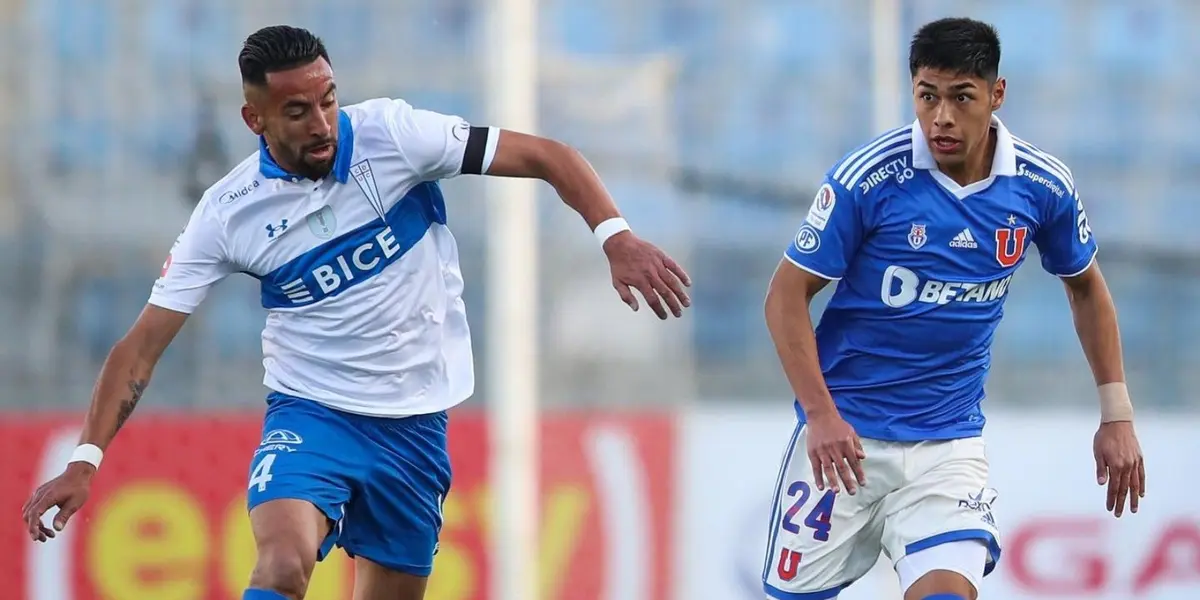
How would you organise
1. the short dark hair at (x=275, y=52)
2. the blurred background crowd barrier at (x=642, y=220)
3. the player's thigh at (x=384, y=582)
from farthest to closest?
the blurred background crowd barrier at (x=642, y=220) < the player's thigh at (x=384, y=582) < the short dark hair at (x=275, y=52)

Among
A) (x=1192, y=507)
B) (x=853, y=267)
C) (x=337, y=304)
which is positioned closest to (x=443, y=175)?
(x=337, y=304)

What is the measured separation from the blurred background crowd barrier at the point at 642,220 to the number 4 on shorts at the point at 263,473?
3.05 metres

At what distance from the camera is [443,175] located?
429 cm

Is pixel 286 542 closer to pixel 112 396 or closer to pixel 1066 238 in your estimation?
pixel 112 396

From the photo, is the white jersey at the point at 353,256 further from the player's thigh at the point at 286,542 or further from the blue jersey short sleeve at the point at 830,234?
the blue jersey short sleeve at the point at 830,234

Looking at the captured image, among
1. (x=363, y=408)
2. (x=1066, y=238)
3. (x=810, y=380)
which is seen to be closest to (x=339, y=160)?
(x=363, y=408)

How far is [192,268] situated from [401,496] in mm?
814

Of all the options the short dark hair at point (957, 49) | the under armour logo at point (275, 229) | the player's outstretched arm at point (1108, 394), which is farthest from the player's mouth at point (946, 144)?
the under armour logo at point (275, 229)

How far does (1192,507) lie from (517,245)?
317 centimetres

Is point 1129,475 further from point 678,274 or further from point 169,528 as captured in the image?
point 169,528

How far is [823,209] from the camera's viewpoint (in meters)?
4.06

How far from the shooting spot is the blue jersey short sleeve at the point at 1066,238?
4.18 m

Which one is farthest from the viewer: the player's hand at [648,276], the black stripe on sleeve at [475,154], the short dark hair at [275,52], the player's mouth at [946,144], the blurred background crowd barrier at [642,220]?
the blurred background crowd barrier at [642,220]

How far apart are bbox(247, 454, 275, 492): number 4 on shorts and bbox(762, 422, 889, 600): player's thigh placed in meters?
1.28
